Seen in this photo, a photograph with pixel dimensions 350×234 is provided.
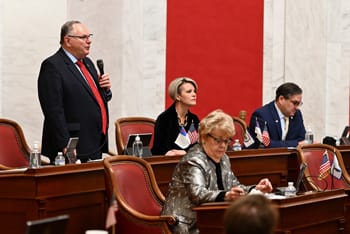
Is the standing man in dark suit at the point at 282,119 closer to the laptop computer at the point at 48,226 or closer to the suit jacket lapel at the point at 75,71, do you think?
the suit jacket lapel at the point at 75,71

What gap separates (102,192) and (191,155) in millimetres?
1023

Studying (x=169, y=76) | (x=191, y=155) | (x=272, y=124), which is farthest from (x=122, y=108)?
(x=191, y=155)

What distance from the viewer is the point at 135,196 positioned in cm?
646

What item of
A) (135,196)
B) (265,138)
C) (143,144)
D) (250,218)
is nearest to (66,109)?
(143,144)

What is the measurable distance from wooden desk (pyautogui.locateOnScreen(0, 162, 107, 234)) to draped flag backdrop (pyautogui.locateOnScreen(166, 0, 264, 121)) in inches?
150

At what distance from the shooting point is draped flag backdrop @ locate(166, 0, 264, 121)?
34.4 ft

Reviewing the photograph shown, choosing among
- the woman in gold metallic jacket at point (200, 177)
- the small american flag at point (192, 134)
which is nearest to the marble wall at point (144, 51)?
the small american flag at point (192, 134)

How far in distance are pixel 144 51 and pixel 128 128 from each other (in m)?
1.80

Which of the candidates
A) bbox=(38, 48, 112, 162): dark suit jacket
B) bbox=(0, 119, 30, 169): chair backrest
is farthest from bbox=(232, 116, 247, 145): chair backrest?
bbox=(0, 119, 30, 169): chair backrest

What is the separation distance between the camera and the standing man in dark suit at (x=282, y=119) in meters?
9.23

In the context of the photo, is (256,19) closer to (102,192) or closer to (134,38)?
(134,38)

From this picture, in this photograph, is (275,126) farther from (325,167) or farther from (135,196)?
(135,196)

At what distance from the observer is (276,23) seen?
11.7 m

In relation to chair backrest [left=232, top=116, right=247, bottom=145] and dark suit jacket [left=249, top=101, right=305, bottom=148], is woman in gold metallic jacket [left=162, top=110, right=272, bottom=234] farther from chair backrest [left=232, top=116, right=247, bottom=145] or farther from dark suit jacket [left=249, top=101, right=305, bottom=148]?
chair backrest [left=232, top=116, right=247, bottom=145]
